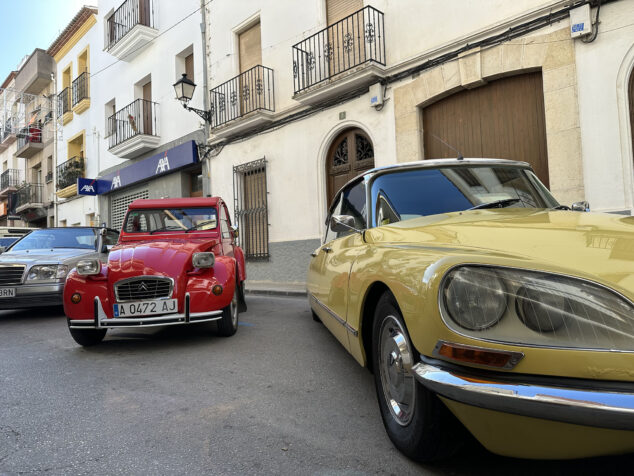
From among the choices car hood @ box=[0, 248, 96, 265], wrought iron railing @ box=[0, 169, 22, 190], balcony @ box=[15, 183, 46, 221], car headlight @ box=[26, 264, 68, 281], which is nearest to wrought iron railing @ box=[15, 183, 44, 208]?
balcony @ box=[15, 183, 46, 221]

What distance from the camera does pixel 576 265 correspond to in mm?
1356

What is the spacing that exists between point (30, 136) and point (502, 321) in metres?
28.5

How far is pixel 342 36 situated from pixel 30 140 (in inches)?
879

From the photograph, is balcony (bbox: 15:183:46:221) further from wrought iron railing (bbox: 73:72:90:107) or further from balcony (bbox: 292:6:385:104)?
balcony (bbox: 292:6:385:104)

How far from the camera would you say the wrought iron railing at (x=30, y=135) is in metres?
23.3

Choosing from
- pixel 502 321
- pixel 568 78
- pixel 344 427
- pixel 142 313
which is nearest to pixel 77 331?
pixel 142 313

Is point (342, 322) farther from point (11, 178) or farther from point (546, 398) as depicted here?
point (11, 178)

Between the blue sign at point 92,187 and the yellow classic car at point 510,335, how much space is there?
58.3 feet

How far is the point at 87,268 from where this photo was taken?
3877 millimetres

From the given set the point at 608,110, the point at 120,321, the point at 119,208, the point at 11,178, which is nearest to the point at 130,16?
the point at 119,208

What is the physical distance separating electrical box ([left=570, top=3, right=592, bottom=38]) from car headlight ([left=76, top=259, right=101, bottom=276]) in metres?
6.70

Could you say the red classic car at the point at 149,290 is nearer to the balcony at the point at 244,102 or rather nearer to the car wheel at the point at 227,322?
the car wheel at the point at 227,322

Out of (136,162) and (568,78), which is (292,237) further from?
(136,162)

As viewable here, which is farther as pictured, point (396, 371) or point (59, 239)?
point (59, 239)
